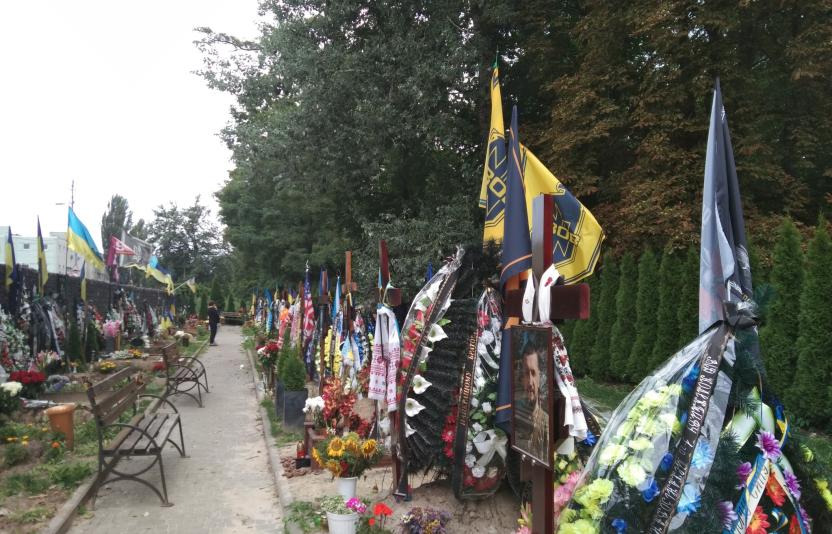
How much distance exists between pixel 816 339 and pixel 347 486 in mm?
7010

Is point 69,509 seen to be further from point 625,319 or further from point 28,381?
point 625,319

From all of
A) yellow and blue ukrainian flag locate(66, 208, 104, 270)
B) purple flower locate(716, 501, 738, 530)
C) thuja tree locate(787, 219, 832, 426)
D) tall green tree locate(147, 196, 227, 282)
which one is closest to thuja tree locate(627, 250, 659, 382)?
thuja tree locate(787, 219, 832, 426)

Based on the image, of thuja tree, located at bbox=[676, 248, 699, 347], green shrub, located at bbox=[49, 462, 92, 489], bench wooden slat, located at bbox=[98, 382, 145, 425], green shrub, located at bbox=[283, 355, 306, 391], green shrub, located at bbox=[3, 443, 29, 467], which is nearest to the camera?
bench wooden slat, located at bbox=[98, 382, 145, 425]

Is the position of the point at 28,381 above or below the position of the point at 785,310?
below

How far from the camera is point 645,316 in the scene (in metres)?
13.1

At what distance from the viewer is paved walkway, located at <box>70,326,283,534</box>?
18.7 ft

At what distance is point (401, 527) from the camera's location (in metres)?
4.84

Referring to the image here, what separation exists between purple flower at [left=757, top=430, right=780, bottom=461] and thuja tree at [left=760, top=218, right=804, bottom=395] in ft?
24.0

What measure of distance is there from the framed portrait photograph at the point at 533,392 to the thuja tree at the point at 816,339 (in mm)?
7015

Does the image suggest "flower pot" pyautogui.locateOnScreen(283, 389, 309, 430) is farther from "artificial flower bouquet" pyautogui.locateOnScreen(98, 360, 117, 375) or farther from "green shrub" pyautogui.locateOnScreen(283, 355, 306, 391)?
"artificial flower bouquet" pyautogui.locateOnScreen(98, 360, 117, 375)

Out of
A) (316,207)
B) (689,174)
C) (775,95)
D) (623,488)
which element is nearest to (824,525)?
(623,488)

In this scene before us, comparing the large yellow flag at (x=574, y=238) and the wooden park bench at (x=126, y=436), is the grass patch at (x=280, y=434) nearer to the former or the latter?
the wooden park bench at (x=126, y=436)

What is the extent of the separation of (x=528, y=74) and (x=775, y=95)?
5.70 metres

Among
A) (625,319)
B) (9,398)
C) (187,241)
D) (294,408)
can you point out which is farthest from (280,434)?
(187,241)
